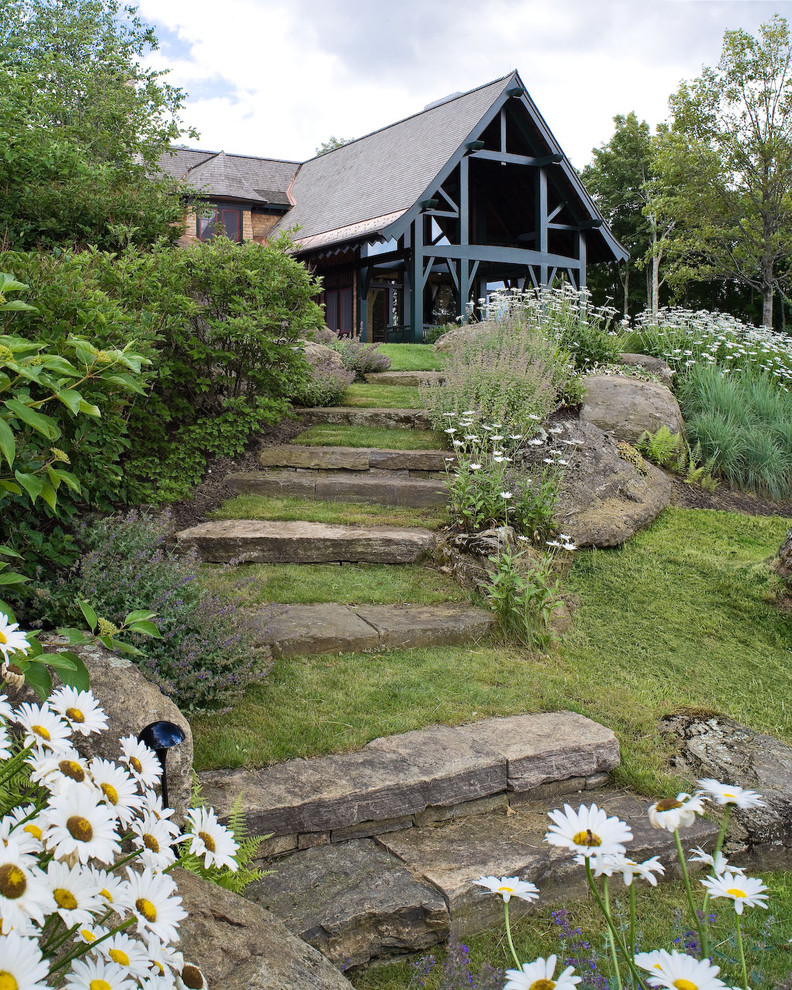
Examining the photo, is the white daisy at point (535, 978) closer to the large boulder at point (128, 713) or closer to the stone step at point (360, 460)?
the large boulder at point (128, 713)

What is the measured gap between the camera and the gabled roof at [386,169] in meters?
15.7

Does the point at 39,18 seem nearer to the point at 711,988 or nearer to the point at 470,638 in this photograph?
the point at 470,638

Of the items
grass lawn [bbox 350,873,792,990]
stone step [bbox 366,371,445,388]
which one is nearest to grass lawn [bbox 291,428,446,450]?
stone step [bbox 366,371,445,388]

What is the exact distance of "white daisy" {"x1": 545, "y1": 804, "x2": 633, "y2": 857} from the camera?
1.15 m

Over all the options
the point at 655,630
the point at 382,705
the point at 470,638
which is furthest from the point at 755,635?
the point at 382,705

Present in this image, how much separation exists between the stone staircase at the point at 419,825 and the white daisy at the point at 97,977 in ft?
4.19

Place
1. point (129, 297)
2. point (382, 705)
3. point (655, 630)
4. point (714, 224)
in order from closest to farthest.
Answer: point (382, 705) < point (655, 630) < point (129, 297) < point (714, 224)

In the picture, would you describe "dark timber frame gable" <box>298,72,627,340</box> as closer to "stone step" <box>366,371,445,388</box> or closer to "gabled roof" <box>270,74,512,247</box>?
"gabled roof" <box>270,74,512,247</box>

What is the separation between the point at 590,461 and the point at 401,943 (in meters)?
4.58

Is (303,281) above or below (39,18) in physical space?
below

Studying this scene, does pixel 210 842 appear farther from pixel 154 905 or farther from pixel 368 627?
pixel 368 627

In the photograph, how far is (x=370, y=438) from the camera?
712cm

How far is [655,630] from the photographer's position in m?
4.59

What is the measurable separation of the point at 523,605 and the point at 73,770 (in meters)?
3.24
